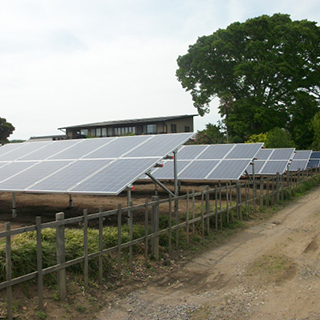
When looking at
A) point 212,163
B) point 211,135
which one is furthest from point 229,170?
point 211,135

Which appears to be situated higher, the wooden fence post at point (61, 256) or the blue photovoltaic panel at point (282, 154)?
the blue photovoltaic panel at point (282, 154)

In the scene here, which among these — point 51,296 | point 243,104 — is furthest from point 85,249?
point 243,104

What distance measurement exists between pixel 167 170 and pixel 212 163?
267cm

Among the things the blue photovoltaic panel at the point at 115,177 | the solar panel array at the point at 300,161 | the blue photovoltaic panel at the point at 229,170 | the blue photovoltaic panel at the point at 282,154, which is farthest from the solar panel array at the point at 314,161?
the blue photovoltaic panel at the point at 115,177

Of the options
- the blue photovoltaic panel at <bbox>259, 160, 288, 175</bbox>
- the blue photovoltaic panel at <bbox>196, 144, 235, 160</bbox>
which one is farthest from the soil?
the blue photovoltaic panel at <bbox>259, 160, 288, 175</bbox>

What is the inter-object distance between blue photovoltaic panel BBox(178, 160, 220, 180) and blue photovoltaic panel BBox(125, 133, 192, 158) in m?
4.32

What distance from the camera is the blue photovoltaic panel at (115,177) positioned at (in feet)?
33.9

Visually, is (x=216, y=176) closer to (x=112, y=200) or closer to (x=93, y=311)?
(x=112, y=200)

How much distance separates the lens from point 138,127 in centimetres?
6050

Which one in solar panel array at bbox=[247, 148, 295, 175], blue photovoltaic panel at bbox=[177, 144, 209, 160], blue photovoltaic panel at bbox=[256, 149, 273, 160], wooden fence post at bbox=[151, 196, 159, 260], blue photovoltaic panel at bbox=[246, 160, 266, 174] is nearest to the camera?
wooden fence post at bbox=[151, 196, 159, 260]

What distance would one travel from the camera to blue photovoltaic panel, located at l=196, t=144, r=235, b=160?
2244cm

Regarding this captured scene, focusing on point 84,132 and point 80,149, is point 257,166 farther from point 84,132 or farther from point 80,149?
point 84,132

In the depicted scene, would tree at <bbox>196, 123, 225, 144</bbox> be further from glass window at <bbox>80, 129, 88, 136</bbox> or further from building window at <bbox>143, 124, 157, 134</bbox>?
glass window at <bbox>80, 129, 88, 136</bbox>

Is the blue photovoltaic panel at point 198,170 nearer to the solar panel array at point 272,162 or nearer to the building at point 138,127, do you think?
the solar panel array at point 272,162
